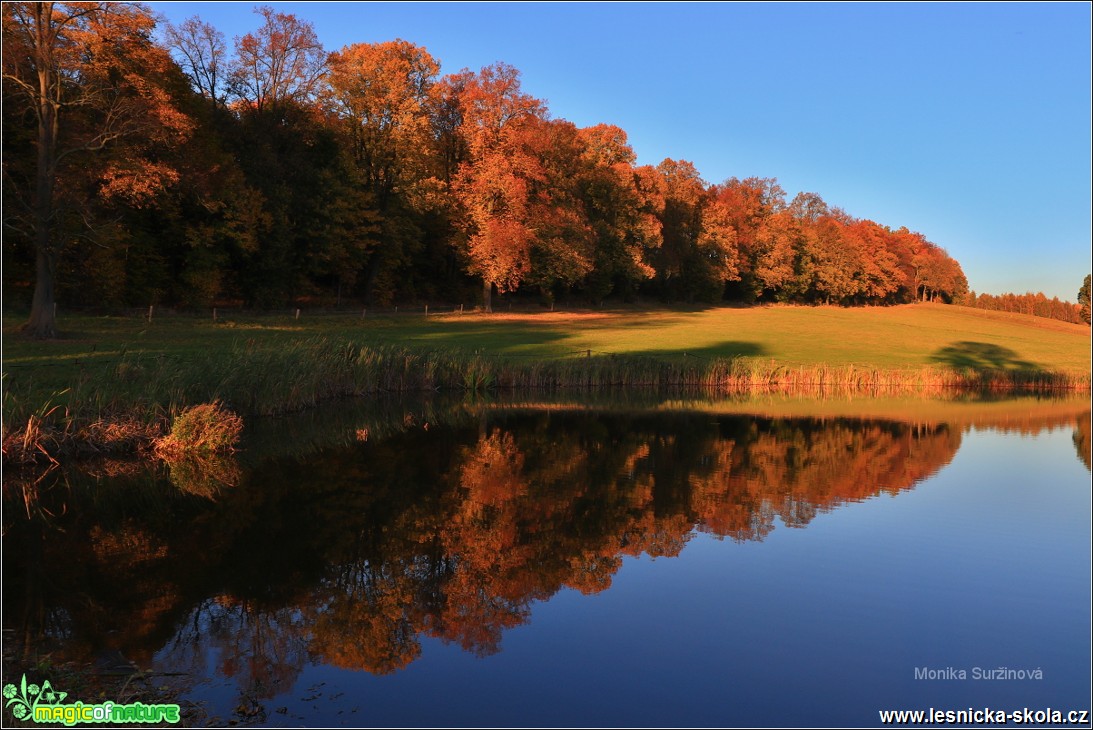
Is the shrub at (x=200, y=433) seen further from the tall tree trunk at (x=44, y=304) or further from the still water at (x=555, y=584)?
the tall tree trunk at (x=44, y=304)

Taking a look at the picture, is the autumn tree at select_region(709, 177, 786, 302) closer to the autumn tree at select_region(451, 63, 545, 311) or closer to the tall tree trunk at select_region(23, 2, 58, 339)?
the autumn tree at select_region(451, 63, 545, 311)

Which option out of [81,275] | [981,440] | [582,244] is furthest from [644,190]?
[981,440]

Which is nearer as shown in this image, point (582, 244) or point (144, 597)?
point (144, 597)

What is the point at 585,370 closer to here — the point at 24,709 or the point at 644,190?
the point at 24,709

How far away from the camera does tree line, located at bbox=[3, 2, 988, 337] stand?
26438 millimetres

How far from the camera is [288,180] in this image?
152ft

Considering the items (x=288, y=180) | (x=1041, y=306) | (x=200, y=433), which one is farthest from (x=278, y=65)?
(x=1041, y=306)

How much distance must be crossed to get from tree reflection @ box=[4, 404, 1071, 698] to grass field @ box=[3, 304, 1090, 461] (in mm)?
2978

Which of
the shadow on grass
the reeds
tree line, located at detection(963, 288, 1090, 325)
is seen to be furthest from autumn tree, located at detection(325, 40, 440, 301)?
tree line, located at detection(963, 288, 1090, 325)

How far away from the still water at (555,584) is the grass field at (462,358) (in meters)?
1.84

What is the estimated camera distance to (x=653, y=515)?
1207cm

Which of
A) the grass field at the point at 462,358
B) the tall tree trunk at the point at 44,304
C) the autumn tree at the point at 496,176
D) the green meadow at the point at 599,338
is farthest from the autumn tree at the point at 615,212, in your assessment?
the tall tree trunk at the point at 44,304

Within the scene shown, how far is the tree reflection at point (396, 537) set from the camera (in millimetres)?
7309

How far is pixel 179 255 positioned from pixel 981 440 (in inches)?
1514
